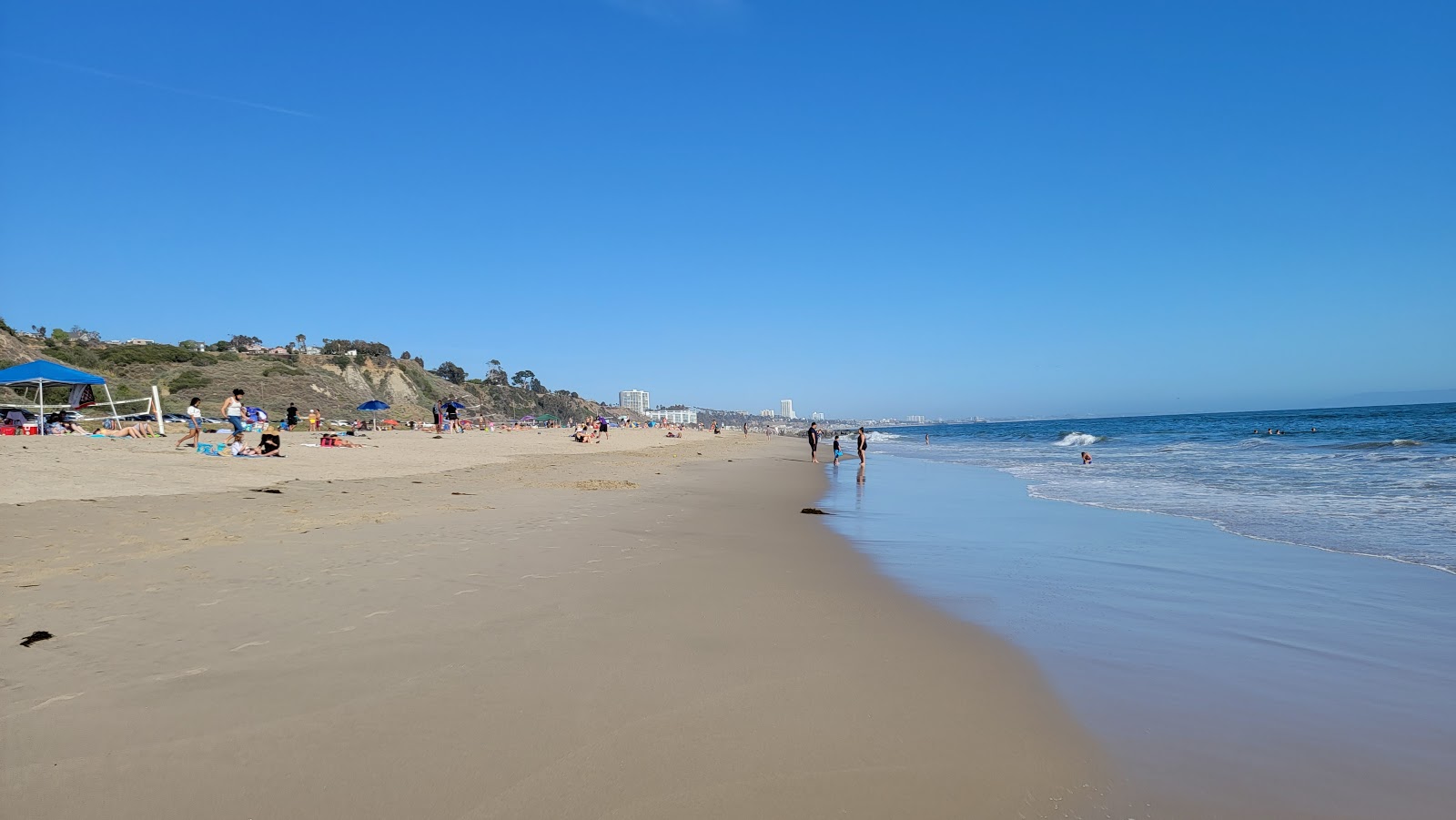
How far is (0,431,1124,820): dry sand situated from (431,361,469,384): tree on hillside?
7892cm

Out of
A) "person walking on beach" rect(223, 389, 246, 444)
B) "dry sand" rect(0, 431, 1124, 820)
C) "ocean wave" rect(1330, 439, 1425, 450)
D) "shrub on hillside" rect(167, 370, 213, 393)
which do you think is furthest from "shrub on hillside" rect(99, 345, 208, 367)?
"ocean wave" rect(1330, 439, 1425, 450)

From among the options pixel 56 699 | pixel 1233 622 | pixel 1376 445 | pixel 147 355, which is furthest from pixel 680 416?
pixel 56 699

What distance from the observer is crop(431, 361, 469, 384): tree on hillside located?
8169 cm

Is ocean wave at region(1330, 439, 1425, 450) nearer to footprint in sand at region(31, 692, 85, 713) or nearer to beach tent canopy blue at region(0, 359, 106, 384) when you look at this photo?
footprint in sand at region(31, 692, 85, 713)

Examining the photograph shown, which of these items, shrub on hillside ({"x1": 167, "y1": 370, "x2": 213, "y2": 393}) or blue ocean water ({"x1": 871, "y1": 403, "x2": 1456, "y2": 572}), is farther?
shrub on hillside ({"x1": 167, "y1": 370, "x2": 213, "y2": 393})

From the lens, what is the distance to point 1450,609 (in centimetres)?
515

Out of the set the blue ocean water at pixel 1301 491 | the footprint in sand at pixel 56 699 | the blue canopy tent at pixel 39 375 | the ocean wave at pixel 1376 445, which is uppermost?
the blue canopy tent at pixel 39 375

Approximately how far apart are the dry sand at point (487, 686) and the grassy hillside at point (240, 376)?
36.9 metres

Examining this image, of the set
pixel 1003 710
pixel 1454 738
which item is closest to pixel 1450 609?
pixel 1454 738

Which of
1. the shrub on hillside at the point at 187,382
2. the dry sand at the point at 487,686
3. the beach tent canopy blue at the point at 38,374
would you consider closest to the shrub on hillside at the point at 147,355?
the shrub on hillside at the point at 187,382

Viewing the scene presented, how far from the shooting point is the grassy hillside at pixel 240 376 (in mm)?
Result: 37656

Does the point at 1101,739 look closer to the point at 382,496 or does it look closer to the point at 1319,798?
the point at 1319,798

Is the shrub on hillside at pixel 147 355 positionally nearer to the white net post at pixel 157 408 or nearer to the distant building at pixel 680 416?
the white net post at pixel 157 408

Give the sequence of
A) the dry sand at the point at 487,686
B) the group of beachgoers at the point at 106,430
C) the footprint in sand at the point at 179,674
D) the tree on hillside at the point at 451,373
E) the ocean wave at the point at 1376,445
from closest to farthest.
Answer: the dry sand at the point at 487,686 → the footprint in sand at the point at 179,674 → the group of beachgoers at the point at 106,430 → the ocean wave at the point at 1376,445 → the tree on hillside at the point at 451,373
